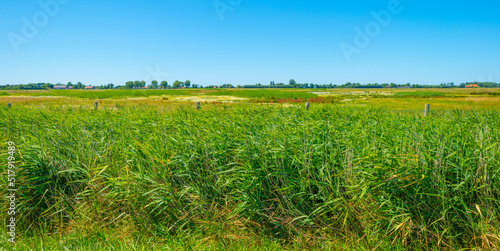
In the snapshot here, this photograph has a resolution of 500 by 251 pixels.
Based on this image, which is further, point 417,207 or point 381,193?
point 381,193

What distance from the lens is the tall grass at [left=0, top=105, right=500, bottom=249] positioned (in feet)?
11.4

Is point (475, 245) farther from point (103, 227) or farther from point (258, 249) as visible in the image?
point (103, 227)

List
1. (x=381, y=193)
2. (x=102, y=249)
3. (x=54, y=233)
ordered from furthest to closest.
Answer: (x=54, y=233), (x=381, y=193), (x=102, y=249)

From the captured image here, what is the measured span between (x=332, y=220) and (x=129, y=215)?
2.88 metres

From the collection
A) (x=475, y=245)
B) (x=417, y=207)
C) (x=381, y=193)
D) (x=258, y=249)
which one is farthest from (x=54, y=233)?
(x=475, y=245)

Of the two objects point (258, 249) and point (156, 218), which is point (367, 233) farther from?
point (156, 218)

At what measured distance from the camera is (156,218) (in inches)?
158

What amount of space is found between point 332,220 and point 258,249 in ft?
3.60

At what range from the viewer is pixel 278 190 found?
3883 millimetres

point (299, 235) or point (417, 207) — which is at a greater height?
point (417, 207)

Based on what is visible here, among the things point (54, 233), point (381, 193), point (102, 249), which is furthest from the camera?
point (54, 233)

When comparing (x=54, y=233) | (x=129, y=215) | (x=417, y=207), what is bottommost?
(x=54, y=233)

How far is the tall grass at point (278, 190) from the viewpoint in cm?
348

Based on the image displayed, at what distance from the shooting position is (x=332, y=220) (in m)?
3.74
